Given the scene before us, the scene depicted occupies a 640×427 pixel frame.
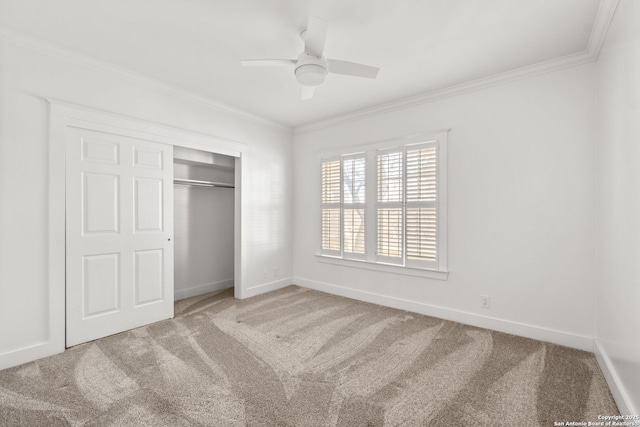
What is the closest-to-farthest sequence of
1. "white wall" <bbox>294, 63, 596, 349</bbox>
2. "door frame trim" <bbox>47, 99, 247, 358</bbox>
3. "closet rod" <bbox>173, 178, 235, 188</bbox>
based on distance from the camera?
"door frame trim" <bbox>47, 99, 247, 358</bbox> < "white wall" <bbox>294, 63, 596, 349</bbox> < "closet rod" <bbox>173, 178, 235, 188</bbox>

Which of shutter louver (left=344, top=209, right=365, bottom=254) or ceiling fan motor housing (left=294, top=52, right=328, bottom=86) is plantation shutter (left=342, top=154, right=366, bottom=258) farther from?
ceiling fan motor housing (left=294, top=52, right=328, bottom=86)

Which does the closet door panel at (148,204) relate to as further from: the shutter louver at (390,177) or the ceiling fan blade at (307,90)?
the shutter louver at (390,177)

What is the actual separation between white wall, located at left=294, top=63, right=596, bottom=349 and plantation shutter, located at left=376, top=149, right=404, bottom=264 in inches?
12.8

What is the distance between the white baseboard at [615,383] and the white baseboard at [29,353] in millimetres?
4190

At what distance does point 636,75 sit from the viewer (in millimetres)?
1634

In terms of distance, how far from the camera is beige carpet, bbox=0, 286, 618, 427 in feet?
6.01

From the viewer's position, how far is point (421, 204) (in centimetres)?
365

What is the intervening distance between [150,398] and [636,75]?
354cm

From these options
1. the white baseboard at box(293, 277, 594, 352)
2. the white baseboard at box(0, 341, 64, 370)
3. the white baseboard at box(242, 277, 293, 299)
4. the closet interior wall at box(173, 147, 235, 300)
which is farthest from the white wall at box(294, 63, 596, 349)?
the white baseboard at box(0, 341, 64, 370)

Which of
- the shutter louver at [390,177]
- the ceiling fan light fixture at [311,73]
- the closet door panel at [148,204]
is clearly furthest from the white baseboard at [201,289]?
the ceiling fan light fixture at [311,73]

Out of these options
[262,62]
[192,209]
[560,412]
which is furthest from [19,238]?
[560,412]

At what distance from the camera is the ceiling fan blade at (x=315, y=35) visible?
191 cm

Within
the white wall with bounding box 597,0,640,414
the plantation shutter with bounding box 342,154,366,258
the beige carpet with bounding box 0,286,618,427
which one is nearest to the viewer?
the white wall with bounding box 597,0,640,414

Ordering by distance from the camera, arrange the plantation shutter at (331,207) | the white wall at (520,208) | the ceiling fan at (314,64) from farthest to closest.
→ 1. the plantation shutter at (331,207)
2. the white wall at (520,208)
3. the ceiling fan at (314,64)
